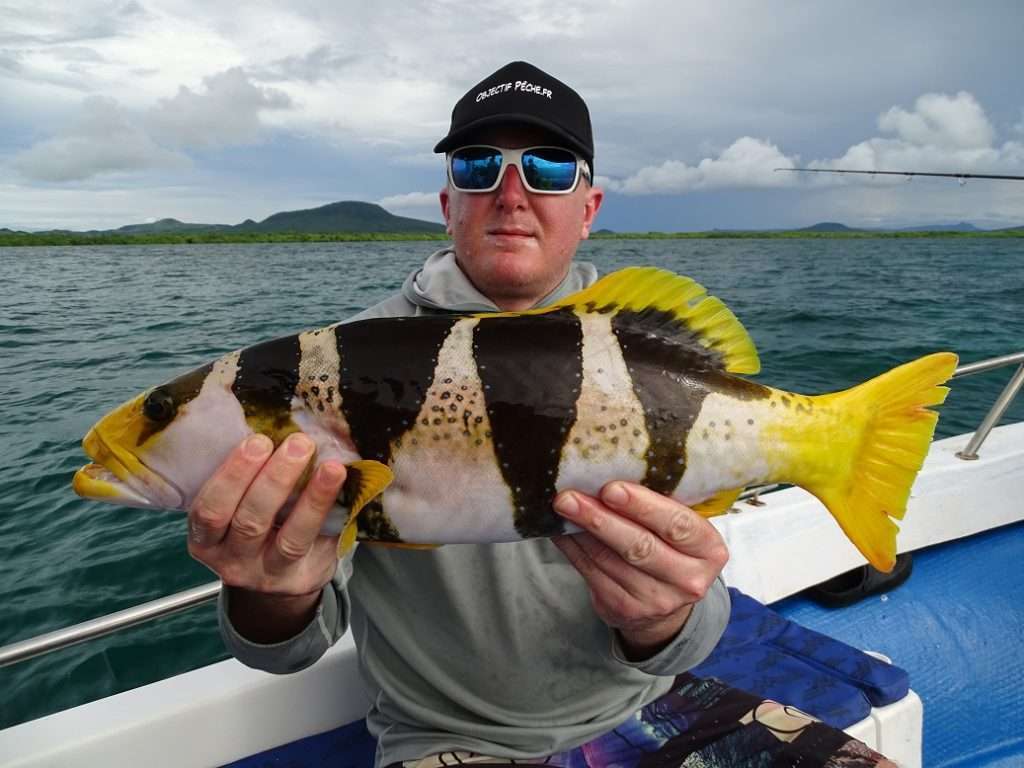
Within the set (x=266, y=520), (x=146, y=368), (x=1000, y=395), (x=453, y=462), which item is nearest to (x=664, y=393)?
(x=453, y=462)

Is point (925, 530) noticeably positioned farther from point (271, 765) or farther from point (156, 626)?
point (156, 626)

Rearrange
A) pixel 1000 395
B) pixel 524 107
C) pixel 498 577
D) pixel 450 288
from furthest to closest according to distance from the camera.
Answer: pixel 1000 395
pixel 450 288
pixel 524 107
pixel 498 577

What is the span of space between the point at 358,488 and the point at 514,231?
1437 mm

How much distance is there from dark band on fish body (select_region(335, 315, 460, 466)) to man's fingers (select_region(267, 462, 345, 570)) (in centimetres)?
11

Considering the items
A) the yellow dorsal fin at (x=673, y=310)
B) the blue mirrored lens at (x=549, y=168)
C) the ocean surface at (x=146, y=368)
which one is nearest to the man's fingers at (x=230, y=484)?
the yellow dorsal fin at (x=673, y=310)

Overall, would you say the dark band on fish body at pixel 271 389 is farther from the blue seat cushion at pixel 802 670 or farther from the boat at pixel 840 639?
the blue seat cushion at pixel 802 670

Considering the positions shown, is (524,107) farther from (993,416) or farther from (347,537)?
(993,416)

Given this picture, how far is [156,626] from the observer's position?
19.7ft

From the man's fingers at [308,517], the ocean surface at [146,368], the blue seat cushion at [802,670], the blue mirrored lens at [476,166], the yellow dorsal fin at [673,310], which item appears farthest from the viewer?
the ocean surface at [146,368]

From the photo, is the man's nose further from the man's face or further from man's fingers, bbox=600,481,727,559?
man's fingers, bbox=600,481,727,559

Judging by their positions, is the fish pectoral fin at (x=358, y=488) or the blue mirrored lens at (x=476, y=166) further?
the blue mirrored lens at (x=476, y=166)

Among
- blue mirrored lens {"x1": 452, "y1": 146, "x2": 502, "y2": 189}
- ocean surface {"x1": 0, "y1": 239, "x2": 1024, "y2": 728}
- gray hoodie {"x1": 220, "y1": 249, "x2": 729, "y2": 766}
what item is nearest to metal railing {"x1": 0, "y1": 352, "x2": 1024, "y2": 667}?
gray hoodie {"x1": 220, "y1": 249, "x2": 729, "y2": 766}

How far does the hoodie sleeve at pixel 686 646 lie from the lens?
2.15m

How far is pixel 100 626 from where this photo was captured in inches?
100
